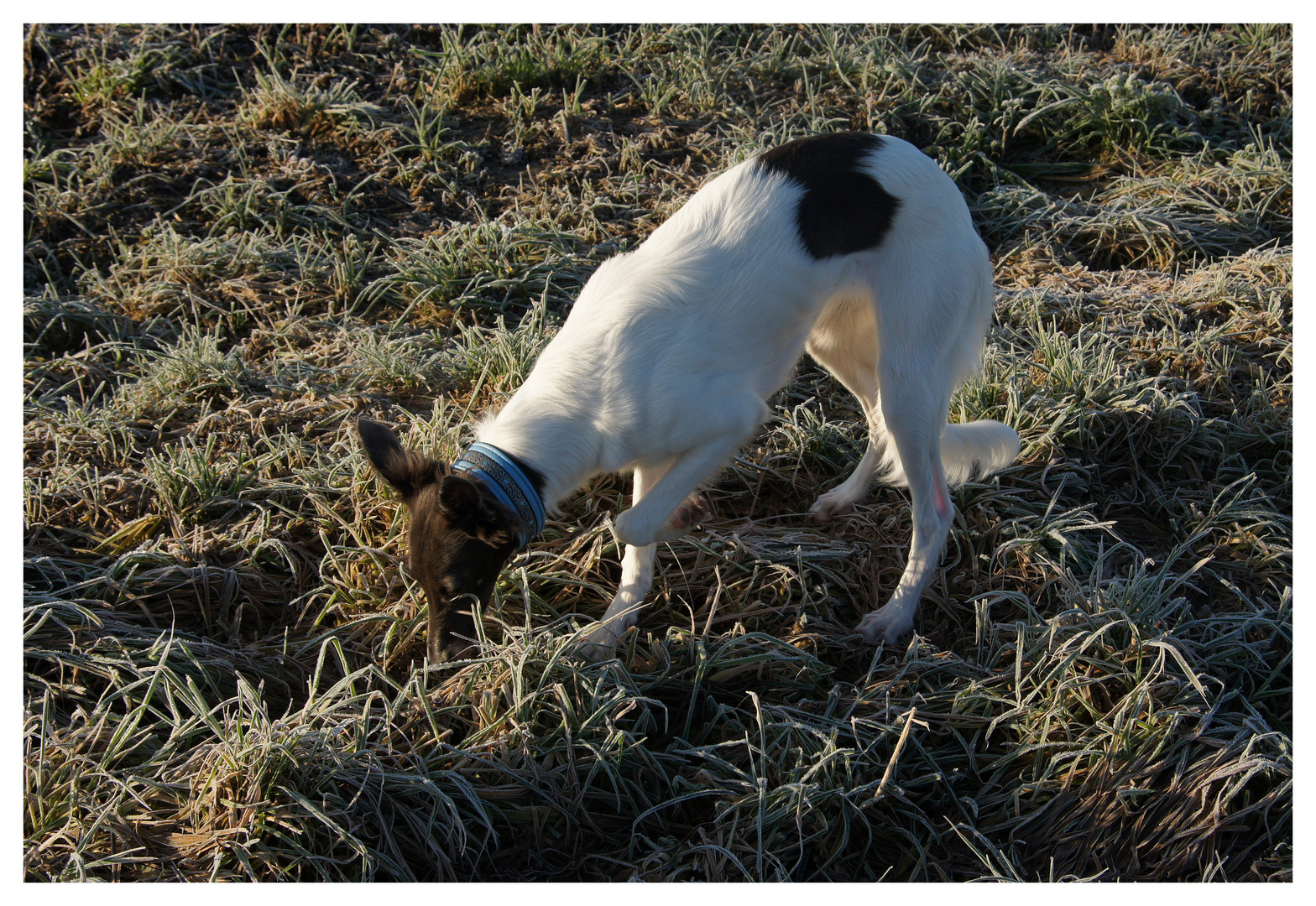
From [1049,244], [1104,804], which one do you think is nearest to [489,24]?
[1049,244]

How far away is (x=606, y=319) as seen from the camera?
3186mm

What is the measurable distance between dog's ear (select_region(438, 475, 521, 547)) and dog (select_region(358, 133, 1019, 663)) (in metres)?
0.01

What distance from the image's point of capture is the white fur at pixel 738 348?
3.05 metres

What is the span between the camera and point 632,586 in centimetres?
345

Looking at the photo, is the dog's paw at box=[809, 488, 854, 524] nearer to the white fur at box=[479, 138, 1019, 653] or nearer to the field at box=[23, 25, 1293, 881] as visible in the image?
the field at box=[23, 25, 1293, 881]

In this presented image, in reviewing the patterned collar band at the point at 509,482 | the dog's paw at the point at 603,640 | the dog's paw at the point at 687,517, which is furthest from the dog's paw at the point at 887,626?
the patterned collar band at the point at 509,482

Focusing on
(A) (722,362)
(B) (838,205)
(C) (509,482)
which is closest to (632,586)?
(C) (509,482)

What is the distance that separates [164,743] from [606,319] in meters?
2.07

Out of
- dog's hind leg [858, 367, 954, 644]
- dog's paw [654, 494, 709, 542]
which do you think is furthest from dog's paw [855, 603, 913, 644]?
dog's paw [654, 494, 709, 542]

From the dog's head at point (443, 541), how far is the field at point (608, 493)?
0.20 meters

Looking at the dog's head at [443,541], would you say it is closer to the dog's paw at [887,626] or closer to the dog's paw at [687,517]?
the dog's paw at [687,517]

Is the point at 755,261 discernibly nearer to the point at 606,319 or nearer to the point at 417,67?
the point at 606,319

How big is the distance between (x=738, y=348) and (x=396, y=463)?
1.25 m

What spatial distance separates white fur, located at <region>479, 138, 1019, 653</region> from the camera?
10.0 feet
